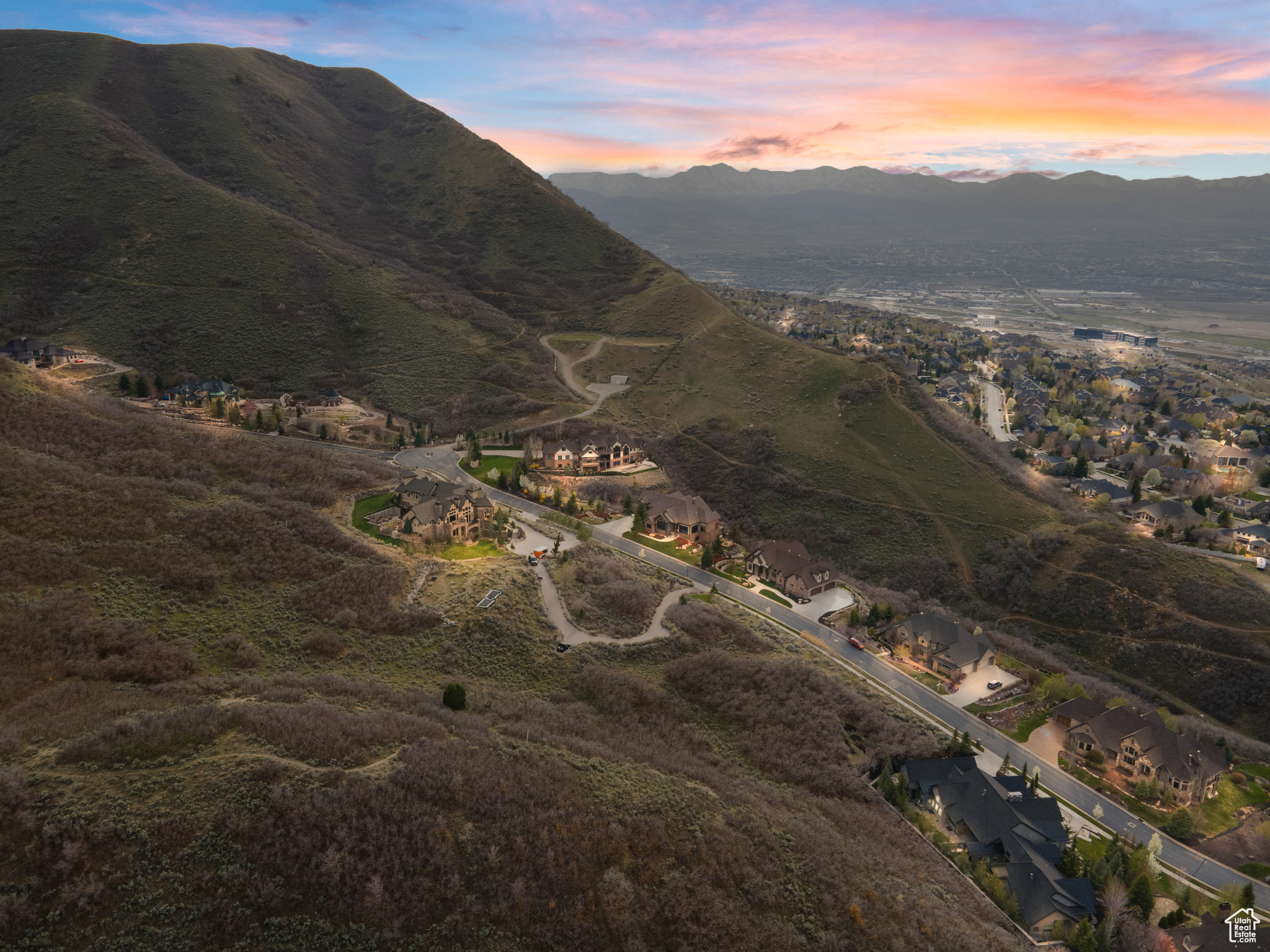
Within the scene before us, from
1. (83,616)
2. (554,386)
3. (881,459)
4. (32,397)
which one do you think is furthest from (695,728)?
(554,386)

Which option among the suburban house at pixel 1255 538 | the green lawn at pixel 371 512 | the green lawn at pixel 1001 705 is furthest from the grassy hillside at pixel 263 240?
the suburban house at pixel 1255 538

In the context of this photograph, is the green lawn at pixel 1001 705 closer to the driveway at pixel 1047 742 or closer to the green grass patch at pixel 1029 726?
the green grass patch at pixel 1029 726

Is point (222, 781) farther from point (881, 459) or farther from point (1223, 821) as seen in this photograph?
point (881, 459)

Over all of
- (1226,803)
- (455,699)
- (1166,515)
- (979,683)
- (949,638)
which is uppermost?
(1166,515)

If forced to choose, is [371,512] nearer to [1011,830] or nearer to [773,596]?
[773,596]

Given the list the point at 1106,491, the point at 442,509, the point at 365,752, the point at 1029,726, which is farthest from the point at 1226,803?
the point at 442,509

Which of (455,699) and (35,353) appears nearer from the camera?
Answer: (455,699)
